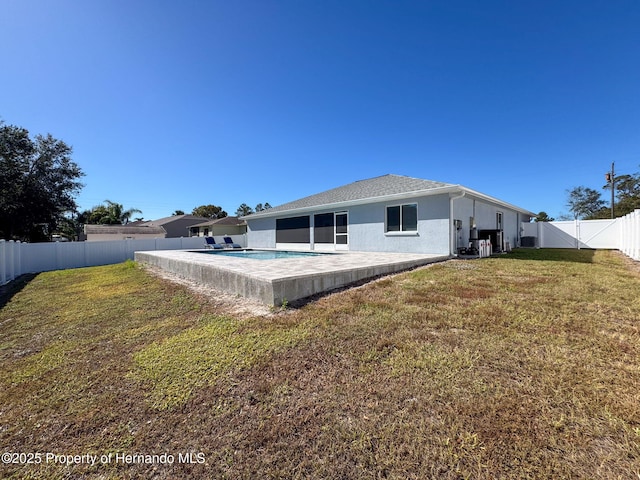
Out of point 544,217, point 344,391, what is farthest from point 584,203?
point 344,391

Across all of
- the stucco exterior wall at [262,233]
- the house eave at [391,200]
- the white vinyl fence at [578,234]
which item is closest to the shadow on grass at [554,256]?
the house eave at [391,200]

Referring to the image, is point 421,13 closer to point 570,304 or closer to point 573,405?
point 570,304

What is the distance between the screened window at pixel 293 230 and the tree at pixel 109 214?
114 ft

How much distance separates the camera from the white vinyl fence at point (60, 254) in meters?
10.7

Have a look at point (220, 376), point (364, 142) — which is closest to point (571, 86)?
point (364, 142)

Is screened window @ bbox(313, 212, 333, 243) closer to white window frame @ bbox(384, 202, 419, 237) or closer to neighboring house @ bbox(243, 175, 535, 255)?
neighboring house @ bbox(243, 175, 535, 255)

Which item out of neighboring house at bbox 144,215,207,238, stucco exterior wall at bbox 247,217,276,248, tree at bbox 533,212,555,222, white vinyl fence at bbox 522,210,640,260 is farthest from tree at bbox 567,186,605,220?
neighboring house at bbox 144,215,207,238

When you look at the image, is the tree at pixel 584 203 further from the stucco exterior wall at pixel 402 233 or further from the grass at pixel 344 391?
the grass at pixel 344 391

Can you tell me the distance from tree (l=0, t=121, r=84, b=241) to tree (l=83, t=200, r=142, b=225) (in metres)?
17.5

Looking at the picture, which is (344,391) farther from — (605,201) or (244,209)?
(244,209)

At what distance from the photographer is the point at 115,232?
103 ft

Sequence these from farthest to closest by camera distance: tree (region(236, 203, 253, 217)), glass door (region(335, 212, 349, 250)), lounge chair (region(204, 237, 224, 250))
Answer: tree (region(236, 203, 253, 217)), lounge chair (region(204, 237, 224, 250)), glass door (region(335, 212, 349, 250))

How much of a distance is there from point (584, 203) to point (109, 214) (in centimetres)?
6751

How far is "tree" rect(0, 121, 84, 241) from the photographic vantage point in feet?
57.3
